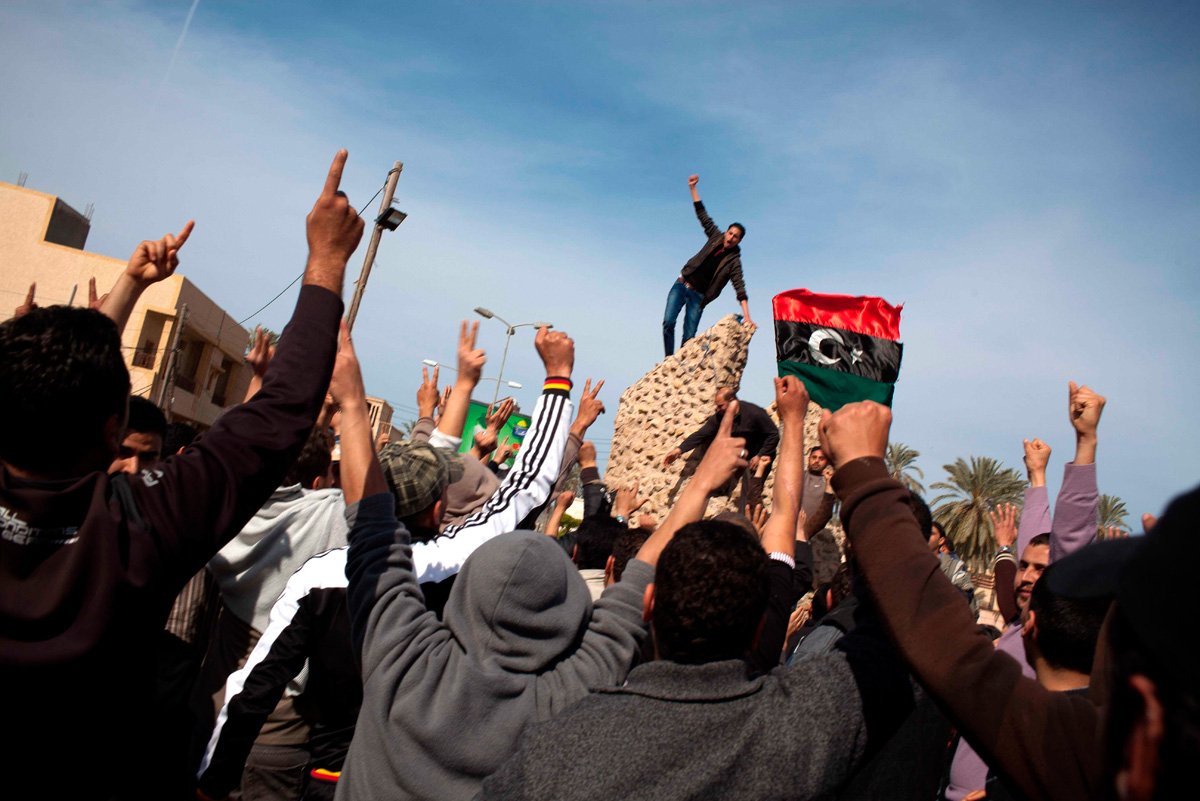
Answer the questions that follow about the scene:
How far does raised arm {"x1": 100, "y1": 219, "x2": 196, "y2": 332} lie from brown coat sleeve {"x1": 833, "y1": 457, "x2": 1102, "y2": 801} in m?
2.40

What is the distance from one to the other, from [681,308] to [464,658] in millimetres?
8056

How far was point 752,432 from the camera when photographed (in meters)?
7.57

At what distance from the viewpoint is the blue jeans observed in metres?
9.41

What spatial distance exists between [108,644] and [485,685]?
30.7 inches

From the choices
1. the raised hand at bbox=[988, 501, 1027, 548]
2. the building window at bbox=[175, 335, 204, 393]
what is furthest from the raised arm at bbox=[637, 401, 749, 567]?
the building window at bbox=[175, 335, 204, 393]

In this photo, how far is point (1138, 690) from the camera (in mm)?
738

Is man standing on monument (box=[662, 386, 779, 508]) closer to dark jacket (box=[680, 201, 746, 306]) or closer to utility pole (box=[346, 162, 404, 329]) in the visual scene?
dark jacket (box=[680, 201, 746, 306])

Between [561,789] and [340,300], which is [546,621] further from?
[340,300]

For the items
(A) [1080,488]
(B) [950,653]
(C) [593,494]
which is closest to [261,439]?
(B) [950,653]

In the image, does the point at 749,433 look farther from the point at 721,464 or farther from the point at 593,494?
the point at 721,464

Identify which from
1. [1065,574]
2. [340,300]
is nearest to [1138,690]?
[1065,574]

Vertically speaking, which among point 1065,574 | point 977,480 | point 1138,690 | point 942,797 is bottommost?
point 942,797

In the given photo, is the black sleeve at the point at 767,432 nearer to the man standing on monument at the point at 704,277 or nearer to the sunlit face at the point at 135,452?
the man standing on monument at the point at 704,277

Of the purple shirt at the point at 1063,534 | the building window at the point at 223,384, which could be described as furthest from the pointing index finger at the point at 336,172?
the building window at the point at 223,384
